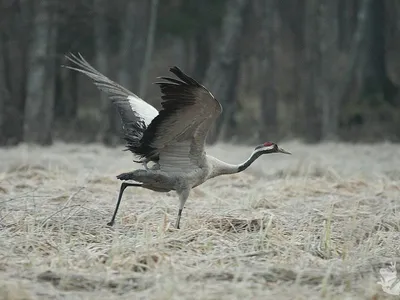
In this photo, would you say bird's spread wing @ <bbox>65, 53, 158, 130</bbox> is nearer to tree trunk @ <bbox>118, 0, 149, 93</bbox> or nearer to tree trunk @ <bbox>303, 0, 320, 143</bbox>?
tree trunk @ <bbox>118, 0, 149, 93</bbox>

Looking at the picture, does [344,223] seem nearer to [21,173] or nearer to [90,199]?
[90,199]

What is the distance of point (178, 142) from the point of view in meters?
7.52

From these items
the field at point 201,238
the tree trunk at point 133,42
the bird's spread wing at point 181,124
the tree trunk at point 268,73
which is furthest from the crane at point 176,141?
the tree trunk at point 133,42

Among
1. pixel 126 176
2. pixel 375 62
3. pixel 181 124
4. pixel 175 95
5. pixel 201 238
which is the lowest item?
pixel 201 238

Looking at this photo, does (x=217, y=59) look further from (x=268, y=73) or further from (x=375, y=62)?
(x=375, y=62)

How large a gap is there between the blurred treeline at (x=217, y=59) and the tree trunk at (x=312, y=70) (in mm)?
30

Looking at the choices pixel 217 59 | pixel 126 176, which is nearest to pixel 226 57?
pixel 217 59

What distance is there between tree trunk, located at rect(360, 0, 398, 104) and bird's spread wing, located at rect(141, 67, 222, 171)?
1692cm

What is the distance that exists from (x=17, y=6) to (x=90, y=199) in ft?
37.6

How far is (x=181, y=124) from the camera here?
23.6 ft

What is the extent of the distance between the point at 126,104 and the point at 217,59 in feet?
37.7

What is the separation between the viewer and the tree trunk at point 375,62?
23984 mm

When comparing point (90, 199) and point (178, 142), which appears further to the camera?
point (90, 199)

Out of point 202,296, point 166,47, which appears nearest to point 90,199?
point 202,296
